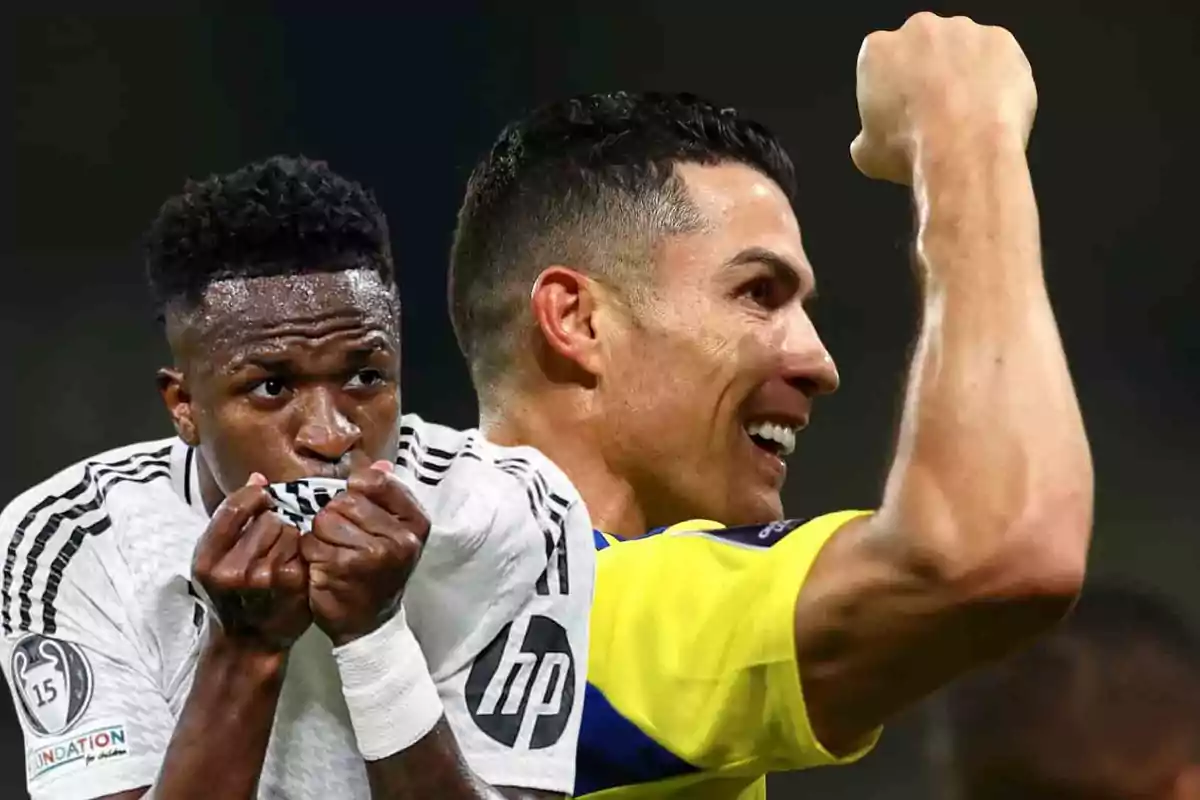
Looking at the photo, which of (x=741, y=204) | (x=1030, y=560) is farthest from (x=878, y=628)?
(x=741, y=204)

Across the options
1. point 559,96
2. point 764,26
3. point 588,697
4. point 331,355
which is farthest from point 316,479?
point 764,26

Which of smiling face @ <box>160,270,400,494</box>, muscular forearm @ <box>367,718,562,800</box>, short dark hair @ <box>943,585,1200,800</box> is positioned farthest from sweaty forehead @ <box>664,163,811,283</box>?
short dark hair @ <box>943,585,1200,800</box>

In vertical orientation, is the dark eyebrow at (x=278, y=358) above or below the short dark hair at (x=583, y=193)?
below

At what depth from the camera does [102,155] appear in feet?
6.51

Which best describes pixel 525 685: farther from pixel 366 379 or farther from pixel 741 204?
pixel 741 204

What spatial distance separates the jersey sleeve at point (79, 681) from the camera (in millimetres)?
792

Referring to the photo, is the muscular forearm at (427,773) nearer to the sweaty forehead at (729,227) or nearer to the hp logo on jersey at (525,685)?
the hp logo on jersey at (525,685)

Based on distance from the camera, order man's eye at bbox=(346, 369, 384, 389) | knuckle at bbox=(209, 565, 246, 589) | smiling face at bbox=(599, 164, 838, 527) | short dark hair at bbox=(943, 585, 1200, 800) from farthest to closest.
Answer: short dark hair at bbox=(943, 585, 1200, 800) → smiling face at bbox=(599, 164, 838, 527) → man's eye at bbox=(346, 369, 384, 389) → knuckle at bbox=(209, 565, 246, 589)

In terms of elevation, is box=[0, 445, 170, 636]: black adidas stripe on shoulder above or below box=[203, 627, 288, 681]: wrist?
above

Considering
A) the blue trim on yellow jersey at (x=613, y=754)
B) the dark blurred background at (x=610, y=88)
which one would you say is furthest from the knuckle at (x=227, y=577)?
the dark blurred background at (x=610, y=88)

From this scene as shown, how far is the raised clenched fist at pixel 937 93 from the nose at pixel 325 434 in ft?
1.02

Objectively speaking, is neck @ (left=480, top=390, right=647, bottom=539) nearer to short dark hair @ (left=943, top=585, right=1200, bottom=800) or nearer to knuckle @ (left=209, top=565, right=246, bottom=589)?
knuckle @ (left=209, top=565, right=246, bottom=589)

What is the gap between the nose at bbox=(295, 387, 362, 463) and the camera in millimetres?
783

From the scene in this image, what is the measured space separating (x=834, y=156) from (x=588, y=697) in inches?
50.6
